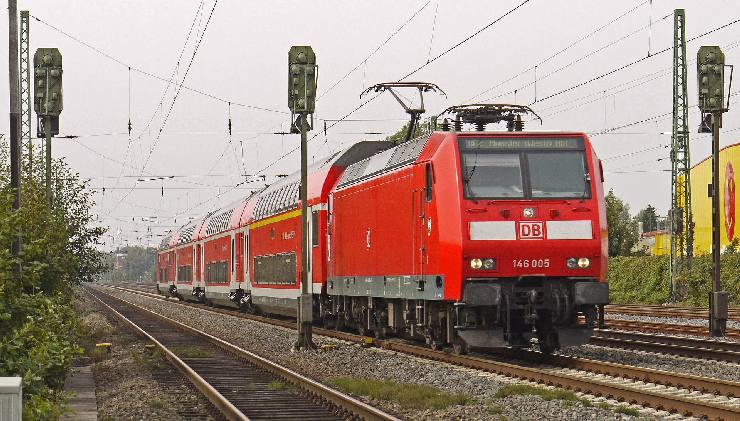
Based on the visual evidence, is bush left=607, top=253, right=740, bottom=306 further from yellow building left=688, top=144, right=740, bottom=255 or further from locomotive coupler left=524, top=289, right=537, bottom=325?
locomotive coupler left=524, top=289, right=537, bottom=325

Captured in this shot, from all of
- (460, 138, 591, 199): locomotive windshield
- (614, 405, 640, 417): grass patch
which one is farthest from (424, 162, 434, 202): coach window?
(614, 405, 640, 417): grass patch

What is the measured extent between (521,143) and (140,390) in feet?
22.5

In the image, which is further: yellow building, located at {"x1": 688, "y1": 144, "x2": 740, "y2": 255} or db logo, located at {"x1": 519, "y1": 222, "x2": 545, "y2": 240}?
yellow building, located at {"x1": 688, "y1": 144, "x2": 740, "y2": 255}

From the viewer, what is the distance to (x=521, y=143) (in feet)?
56.9

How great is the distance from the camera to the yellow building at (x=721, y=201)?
56.7 metres

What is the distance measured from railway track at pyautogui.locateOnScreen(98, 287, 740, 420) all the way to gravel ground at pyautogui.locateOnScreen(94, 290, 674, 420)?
25 cm

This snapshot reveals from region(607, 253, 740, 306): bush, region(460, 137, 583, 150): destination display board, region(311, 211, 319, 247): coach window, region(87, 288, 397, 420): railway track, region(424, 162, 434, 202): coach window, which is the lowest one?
region(87, 288, 397, 420): railway track

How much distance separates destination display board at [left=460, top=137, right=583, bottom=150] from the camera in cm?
1725

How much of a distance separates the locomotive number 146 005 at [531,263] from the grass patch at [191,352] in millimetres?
7195

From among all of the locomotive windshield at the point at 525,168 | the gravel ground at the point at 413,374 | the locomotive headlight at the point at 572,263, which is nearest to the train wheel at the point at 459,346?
the gravel ground at the point at 413,374

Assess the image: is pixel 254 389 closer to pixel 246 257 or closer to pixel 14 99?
pixel 14 99

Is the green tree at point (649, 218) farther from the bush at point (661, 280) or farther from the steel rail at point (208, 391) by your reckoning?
the steel rail at point (208, 391)

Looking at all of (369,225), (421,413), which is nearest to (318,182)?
(369,225)

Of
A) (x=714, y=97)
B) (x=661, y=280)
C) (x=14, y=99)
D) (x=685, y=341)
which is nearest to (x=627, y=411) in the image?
(x=685, y=341)
